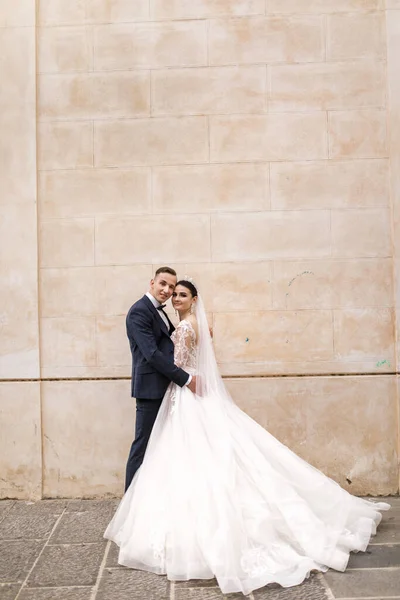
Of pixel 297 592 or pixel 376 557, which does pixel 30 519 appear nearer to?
pixel 297 592

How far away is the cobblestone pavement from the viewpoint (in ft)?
11.5

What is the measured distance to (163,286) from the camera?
4859 millimetres

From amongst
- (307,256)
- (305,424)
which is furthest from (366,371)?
(307,256)

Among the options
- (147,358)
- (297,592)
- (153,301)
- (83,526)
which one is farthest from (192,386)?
(297,592)

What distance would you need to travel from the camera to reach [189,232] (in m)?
5.58

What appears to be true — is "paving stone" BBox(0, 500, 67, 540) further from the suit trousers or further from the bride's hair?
the bride's hair

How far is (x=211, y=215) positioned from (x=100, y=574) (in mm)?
3216

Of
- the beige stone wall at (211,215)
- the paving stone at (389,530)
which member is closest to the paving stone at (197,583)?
the paving stone at (389,530)

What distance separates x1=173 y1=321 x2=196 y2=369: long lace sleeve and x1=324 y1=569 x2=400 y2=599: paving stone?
1.83m

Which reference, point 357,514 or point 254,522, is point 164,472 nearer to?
point 254,522

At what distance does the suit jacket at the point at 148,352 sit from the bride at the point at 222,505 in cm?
15

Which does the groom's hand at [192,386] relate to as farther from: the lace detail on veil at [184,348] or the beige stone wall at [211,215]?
the beige stone wall at [211,215]

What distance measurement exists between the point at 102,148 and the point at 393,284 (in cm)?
305

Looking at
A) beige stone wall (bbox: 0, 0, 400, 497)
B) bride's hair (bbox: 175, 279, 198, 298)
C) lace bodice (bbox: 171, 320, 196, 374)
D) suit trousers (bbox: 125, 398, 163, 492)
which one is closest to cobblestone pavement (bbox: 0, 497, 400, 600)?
suit trousers (bbox: 125, 398, 163, 492)
